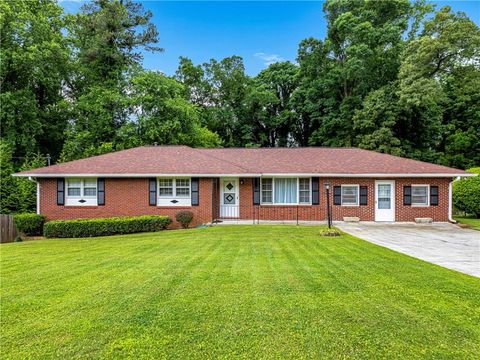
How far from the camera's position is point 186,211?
606 inches

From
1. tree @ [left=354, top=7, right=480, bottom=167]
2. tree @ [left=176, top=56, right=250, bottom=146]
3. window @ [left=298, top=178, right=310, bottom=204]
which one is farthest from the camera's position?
tree @ [left=176, top=56, right=250, bottom=146]

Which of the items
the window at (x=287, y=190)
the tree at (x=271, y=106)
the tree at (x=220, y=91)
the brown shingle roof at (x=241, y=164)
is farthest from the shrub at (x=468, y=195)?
the tree at (x=220, y=91)

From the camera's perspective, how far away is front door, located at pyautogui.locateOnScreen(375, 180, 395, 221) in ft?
52.9

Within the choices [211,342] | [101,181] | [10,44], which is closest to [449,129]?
[101,181]

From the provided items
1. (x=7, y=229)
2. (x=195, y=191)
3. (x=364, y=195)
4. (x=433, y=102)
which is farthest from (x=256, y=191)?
(x=433, y=102)

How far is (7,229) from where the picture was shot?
14.0 meters

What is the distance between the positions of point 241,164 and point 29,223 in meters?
11.0

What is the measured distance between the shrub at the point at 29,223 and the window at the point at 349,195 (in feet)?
50.4

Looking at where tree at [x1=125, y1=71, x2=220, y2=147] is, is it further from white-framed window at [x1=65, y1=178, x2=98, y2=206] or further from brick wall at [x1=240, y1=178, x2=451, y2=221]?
brick wall at [x1=240, y1=178, x2=451, y2=221]

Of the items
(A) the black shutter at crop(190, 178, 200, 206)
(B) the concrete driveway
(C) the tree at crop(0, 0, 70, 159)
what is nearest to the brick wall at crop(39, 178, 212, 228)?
(A) the black shutter at crop(190, 178, 200, 206)

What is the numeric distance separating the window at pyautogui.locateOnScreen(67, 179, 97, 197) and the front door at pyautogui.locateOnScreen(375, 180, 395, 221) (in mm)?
14765

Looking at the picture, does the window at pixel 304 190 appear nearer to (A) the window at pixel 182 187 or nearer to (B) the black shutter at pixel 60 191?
(A) the window at pixel 182 187

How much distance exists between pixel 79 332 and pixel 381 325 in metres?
3.72

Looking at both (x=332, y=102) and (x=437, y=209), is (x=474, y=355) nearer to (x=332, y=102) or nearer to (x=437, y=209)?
(x=437, y=209)
